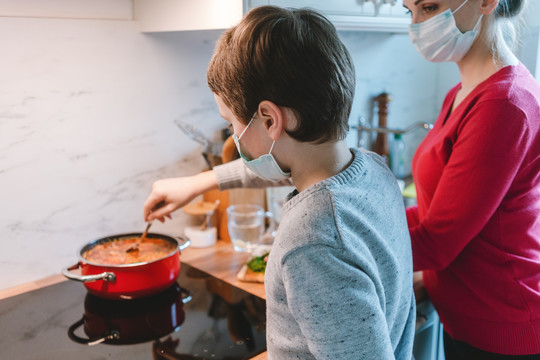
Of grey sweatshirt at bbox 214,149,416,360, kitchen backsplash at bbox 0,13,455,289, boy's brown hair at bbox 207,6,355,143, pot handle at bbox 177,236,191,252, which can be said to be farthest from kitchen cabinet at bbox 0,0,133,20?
grey sweatshirt at bbox 214,149,416,360

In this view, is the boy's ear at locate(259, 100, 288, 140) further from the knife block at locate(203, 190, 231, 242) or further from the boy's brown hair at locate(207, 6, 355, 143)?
the knife block at locate(203, 190, 231, 242)

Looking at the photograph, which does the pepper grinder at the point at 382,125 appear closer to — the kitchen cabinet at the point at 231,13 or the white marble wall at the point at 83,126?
the kitchen cabinet at the point at 231,13

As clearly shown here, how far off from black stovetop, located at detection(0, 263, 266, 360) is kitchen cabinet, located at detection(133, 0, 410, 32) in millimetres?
639

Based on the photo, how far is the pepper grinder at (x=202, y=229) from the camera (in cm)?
159

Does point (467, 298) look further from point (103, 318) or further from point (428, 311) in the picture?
point (103, 318)

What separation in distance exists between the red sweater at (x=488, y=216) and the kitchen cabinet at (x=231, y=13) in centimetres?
41

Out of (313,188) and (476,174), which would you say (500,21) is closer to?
(476,174)

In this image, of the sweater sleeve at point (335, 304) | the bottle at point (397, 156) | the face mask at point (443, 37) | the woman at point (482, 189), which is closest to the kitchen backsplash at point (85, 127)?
the face mask at point (443, 37)

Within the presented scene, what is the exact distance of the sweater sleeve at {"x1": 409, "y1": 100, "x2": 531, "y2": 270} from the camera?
3.13ft

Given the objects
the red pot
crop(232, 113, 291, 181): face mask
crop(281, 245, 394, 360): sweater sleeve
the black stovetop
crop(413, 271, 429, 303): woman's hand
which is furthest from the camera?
crop(413, 271, 429, 303): woman's hand

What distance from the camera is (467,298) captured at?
3.68 ft

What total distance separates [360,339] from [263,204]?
1024 mm

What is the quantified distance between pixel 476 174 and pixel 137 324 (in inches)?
30.5

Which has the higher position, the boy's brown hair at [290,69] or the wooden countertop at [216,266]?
the boy's brown hair at [290,69]
